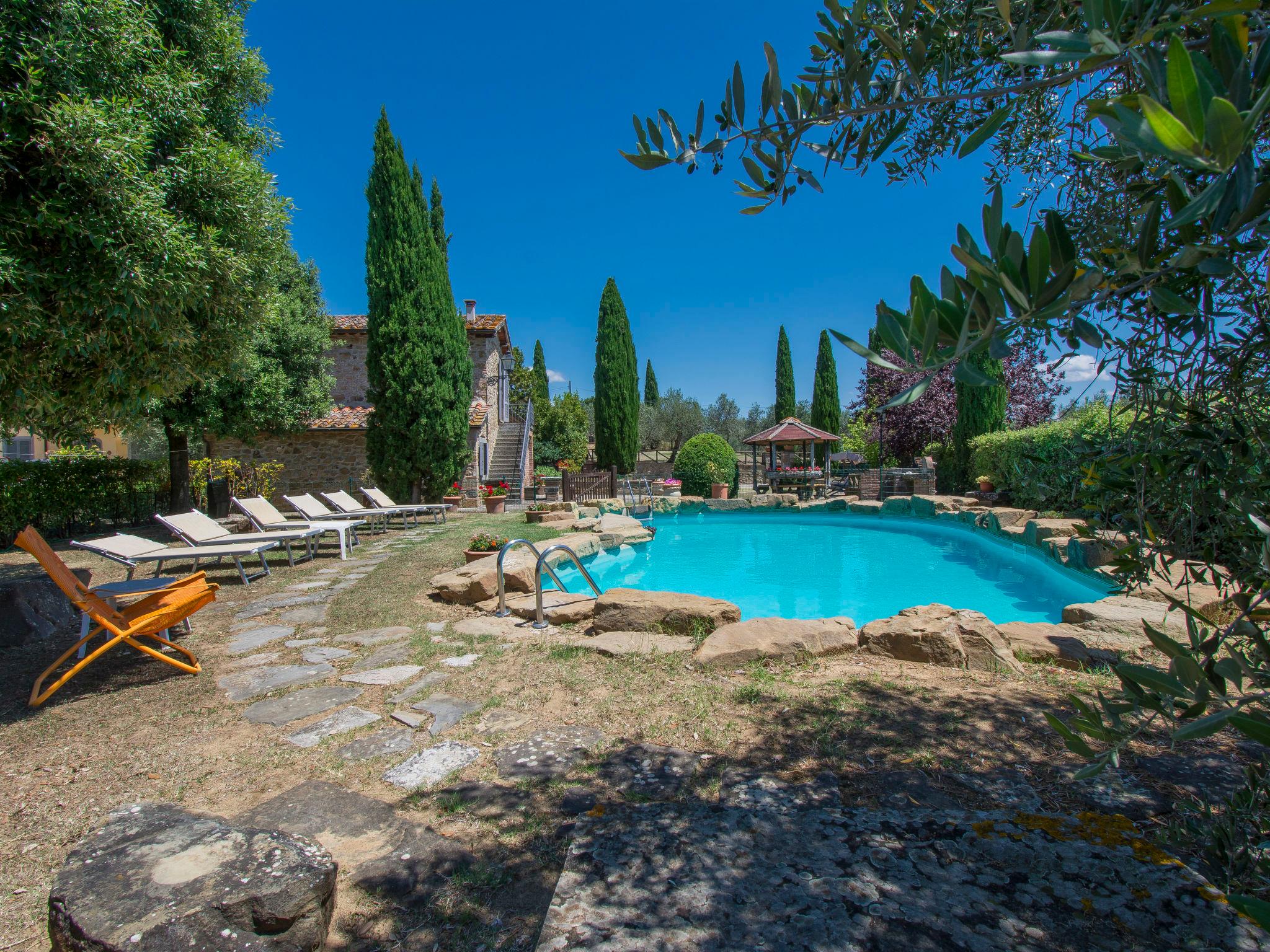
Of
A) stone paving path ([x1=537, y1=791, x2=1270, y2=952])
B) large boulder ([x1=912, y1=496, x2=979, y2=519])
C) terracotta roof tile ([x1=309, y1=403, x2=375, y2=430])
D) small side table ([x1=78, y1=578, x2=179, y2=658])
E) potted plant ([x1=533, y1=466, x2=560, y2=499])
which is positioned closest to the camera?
stone paving path ([x1=537, y1=791, x2=1270, y2=952])

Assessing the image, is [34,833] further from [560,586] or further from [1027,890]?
[560,586]

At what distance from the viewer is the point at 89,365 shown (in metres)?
4.82

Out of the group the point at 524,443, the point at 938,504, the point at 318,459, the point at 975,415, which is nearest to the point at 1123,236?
the point at 938,504

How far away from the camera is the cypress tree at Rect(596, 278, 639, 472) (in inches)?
1035

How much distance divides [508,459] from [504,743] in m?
20.7

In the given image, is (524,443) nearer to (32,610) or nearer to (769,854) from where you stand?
(32,610)

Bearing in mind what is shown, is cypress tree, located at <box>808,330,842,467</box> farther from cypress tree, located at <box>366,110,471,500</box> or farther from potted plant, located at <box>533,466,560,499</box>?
cypress tree, located at <box>366,110,471,500</box>

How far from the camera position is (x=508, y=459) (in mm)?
23062

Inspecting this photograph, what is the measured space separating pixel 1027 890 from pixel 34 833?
3.25m

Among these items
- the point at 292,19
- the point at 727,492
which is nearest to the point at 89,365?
the point at 292,19

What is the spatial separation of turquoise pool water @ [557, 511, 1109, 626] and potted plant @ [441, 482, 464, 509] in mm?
5837

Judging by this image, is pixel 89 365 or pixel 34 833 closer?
pixel 34 833

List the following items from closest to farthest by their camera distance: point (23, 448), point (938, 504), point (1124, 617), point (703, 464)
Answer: point (1124, 617)
point (938, 504)
point (703, 464)
point (23, 448)

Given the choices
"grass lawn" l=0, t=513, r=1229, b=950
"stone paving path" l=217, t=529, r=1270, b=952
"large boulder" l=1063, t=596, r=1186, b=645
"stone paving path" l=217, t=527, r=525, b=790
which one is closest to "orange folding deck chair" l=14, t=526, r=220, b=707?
"grass lawn" l=0, t=513, r=1229, b=950
